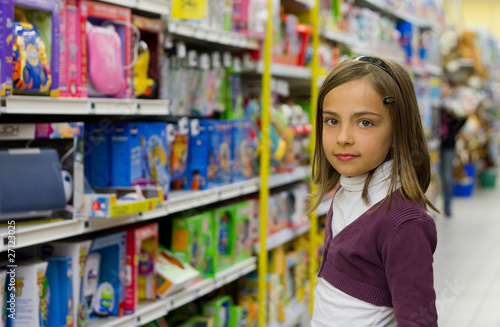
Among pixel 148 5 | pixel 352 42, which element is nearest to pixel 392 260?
pixel 148 5

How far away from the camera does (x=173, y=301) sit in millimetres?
2730

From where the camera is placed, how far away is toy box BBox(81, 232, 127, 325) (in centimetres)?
234

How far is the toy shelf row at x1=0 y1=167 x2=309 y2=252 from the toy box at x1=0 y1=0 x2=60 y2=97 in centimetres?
40

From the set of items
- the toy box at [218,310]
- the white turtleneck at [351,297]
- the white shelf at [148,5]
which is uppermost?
the white shelf at [148,5]

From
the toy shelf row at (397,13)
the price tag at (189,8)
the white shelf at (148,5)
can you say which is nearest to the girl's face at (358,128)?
the white shelf at (148,5)

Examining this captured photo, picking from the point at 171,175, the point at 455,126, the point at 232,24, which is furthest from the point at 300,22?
the point at 455,126

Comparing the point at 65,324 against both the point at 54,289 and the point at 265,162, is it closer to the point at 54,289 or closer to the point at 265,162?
the point at 54,289

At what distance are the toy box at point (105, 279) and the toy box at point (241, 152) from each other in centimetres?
96

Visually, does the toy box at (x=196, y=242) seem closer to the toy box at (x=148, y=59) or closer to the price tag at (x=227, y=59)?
the toy box at (x=148, y=59)

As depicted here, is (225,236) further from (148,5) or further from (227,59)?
(148,5)

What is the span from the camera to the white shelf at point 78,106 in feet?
6.15

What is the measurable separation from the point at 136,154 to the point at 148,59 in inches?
15.3

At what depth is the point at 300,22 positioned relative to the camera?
438 cm

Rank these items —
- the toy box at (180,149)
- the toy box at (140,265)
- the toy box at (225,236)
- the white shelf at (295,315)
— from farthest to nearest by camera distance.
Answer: the white shelf at (295,315), the toy box at (225,236), the toy box at (180,149), the toy box at (140,265)
